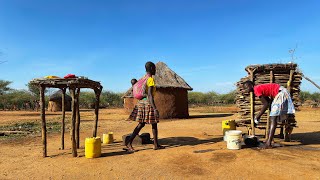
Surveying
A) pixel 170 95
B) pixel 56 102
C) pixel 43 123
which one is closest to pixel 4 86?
pixel 56 102

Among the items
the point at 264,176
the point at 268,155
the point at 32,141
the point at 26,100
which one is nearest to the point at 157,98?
the point at 32,141

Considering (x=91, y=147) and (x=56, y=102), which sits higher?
(x=56, y=102)

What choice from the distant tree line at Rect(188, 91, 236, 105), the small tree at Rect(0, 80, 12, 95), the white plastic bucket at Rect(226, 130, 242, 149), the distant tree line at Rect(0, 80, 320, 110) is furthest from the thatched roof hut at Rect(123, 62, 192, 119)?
the distant tree line at Rect(188, 91, 236, 105)

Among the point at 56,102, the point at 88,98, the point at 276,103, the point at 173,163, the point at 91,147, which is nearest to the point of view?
the point at 173,163

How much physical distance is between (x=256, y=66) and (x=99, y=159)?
4.50 meters

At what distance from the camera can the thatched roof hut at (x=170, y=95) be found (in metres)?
16.2

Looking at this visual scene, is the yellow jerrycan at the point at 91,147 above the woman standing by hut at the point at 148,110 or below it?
below

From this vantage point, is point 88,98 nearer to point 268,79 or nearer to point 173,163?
point 268,79

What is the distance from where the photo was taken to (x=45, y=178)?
438 cm

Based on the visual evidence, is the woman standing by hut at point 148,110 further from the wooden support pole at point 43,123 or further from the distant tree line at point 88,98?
the distant tree line at point 88,98

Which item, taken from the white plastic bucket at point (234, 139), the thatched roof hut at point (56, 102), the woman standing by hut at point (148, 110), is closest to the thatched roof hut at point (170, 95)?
the woman standing by hut at point (148, 110)

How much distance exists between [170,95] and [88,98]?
30.7 m

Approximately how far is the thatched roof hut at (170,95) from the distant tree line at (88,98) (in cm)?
1678

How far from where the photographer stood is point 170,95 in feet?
53.5
